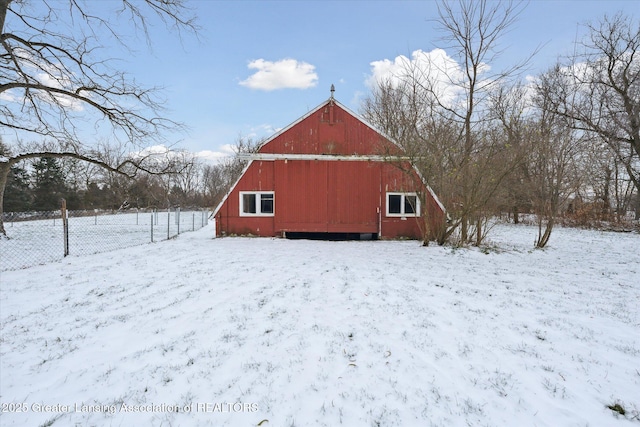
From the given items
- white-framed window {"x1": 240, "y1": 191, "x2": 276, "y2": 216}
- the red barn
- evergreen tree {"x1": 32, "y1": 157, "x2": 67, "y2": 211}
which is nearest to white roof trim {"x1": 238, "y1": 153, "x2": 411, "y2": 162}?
the red barn

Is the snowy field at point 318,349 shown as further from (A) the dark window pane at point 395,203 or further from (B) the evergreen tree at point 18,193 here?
(B) the evergreen tree at point 18,193

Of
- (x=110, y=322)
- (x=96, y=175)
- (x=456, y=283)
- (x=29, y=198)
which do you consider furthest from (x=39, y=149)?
(x=96, y=175)

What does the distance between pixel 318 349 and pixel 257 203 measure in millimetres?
10356

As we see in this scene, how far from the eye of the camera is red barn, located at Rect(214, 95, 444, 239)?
1267cm

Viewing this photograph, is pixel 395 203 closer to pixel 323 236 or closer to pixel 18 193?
pixel 323 236

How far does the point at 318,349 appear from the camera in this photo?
3334mm

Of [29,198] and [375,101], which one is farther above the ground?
[375,101]

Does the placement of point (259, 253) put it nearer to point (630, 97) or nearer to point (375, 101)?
point (375, 101)

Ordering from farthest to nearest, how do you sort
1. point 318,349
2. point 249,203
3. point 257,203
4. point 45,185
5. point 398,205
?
1. point 45,185
2. point 249,203
3. point 257,203
4. point 398,205
5. point 318,349

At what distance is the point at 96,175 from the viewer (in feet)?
134

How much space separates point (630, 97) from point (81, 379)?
2749 cm

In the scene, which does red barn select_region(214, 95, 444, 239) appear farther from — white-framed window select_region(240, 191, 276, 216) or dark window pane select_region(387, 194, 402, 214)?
white-framed window select_region(240, 191, 276, 216)

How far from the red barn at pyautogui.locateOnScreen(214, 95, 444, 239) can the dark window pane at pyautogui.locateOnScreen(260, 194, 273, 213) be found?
0.78ft

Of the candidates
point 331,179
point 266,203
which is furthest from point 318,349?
point 266,203
